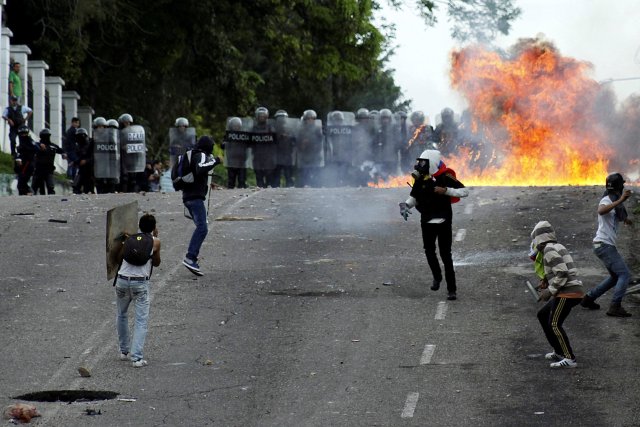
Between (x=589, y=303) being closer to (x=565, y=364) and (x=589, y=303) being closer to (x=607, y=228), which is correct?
(x=607, y=228)

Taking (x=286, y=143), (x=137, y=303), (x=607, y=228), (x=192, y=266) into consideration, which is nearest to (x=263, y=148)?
(x=286, y=143)

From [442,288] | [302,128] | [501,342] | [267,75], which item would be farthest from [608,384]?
[267,75]

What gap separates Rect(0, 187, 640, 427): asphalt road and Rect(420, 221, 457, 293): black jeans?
273 millimetres

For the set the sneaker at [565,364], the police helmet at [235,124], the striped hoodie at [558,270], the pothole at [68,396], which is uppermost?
the police helmet at [235,124]

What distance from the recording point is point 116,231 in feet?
47.7

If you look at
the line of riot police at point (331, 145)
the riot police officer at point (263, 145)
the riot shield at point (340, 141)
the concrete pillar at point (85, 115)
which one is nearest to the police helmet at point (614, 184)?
the line of riot police at point (331, 145)

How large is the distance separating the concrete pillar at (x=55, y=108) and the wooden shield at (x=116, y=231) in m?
27.9

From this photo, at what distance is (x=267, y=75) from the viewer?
62.3 metres

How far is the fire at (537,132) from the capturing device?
111 feet

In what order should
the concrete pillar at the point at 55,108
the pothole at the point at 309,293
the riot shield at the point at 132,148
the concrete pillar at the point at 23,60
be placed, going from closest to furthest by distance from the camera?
the pothole at the point at 309,293
the riot shield at the point at 132,148
the concrete pillar at the point at 23,60
the concrete pillar at the point at 55,108

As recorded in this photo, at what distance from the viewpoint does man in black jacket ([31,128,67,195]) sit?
2966cm

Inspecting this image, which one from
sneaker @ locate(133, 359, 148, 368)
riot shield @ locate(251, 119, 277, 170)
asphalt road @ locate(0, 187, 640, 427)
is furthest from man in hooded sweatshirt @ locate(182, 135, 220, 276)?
riot shield @ locate(251, 119, 277, 170)

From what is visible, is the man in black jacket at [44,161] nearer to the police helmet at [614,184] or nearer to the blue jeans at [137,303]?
the blue jeans at [137,303]

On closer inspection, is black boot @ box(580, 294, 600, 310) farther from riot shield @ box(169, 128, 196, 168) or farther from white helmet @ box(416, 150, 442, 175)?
riot shield @ box(169, 128, 196, 168)
